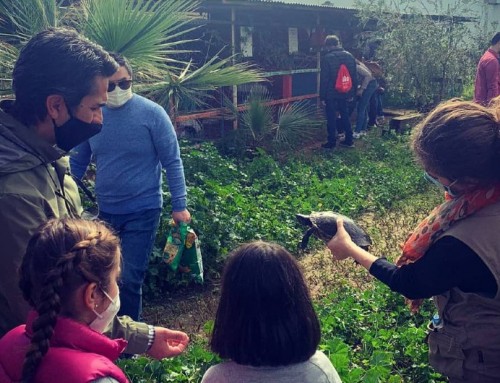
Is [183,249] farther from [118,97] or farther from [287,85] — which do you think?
[287,85]

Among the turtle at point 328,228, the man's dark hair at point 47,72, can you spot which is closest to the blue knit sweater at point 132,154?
the turtle at point 328,228

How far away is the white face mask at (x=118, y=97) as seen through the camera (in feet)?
11.6

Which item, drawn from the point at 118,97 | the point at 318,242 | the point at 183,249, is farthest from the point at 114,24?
the point at 318,242

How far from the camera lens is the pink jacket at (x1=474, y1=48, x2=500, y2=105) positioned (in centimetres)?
792

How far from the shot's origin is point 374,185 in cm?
812

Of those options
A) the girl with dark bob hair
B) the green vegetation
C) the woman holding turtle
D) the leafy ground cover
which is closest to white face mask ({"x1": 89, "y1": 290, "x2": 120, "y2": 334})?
the girl with dark bob hair

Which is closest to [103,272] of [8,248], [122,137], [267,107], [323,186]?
[8,248]

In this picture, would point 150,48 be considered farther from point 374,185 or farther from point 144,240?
point 374,185

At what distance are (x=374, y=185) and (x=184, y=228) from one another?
4.63m

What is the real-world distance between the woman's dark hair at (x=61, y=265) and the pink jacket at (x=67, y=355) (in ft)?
0.17

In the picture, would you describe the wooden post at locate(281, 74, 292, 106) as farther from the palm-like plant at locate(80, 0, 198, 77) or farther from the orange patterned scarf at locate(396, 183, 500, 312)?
the orange patterned scarf at locate(396, 183, 500, 312)

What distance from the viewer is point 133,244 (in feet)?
12.1

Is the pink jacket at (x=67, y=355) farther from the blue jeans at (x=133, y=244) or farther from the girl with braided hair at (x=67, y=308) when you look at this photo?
the blue jeans at (x=133, y=244)

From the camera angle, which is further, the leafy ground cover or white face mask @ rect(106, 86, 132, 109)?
white face mask @ rect(106, 86, 132, 109)
